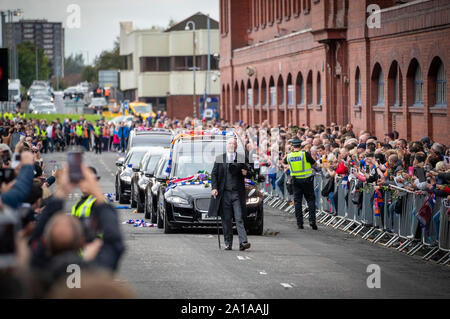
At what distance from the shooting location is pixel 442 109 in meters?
28.9

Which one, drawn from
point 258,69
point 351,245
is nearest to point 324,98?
point 258,69

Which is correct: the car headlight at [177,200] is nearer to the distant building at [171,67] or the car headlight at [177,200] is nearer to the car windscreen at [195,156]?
the car windscreen at [195,156]

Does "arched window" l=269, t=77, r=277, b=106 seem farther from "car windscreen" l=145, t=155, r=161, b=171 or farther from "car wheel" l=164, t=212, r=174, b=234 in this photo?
"car wheel" l=164, t=212, r=174, b=234

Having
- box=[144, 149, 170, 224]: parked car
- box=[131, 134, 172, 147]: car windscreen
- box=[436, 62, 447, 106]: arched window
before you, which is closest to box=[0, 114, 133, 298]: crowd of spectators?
box=[144, 149, 170, 224]: parked car

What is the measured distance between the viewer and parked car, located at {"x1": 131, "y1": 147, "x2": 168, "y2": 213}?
24.6 meters

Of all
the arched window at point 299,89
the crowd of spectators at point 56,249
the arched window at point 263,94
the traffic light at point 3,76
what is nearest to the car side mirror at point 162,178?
the traffic light at point 3,76

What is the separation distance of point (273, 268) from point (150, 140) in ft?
57.4

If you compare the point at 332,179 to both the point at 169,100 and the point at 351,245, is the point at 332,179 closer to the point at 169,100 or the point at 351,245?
the point at 351,245

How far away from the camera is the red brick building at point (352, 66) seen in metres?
29.8

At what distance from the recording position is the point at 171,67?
112125 millimetres

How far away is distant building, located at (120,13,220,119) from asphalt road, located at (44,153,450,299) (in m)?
86.3

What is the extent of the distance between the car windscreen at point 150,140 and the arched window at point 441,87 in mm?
7827

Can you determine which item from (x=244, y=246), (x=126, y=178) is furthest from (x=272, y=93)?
(x=244, y=246)

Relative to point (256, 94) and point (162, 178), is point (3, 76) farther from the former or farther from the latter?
point (256, 94)
